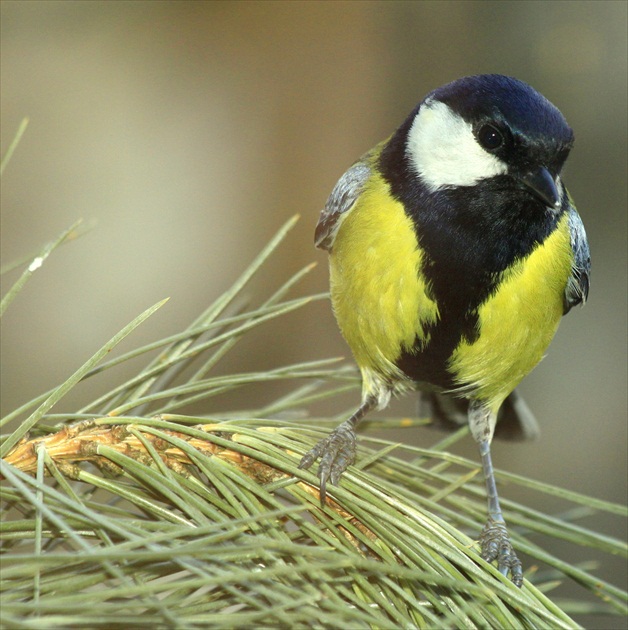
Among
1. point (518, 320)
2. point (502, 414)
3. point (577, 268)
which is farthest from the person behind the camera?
point (502, 414)

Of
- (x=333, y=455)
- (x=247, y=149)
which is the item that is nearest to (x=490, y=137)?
(x=333, y=455)

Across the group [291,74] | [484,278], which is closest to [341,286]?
[484,278]

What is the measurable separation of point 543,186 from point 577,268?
24 centimetres

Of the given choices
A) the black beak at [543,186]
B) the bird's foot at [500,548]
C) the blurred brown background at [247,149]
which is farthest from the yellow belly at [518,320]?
the blurred brown background at [247,149]

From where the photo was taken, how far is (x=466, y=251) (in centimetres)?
91

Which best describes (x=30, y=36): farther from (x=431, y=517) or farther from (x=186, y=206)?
(x=431, y=517)

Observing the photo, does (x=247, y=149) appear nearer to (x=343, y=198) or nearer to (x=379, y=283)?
(x=343, y=198)

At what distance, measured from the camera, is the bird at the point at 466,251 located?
34.2 inches

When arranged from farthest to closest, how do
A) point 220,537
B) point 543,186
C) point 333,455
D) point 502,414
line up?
point 502,414 < point 543,186 < point 333,455 < point 220,537

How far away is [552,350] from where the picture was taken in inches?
80.8

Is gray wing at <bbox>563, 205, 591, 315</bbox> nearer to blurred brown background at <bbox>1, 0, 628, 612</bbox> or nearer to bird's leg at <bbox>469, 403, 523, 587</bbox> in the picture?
bird's leg at <bbox>469, 403, 523, 587</bbox>

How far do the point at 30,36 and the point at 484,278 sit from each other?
1.76m

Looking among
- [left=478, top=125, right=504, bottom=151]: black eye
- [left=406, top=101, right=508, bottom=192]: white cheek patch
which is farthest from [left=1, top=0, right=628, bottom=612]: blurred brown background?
[left=478, top=125, right=504, bottom=151]: black eye

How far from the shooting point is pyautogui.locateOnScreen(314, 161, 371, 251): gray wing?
1.08 m
